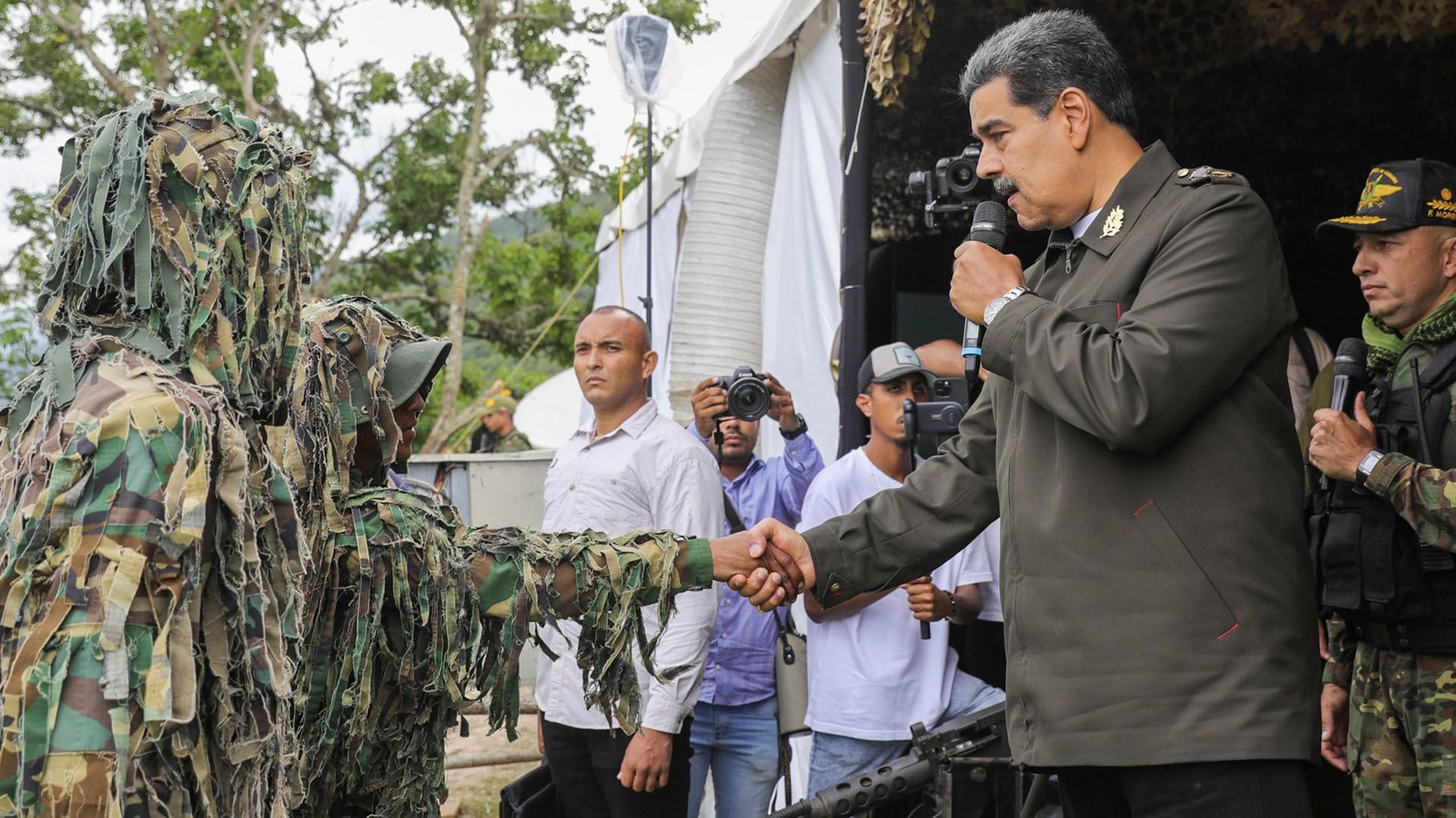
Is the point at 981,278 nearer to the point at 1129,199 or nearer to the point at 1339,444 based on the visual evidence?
the point at 1129,199

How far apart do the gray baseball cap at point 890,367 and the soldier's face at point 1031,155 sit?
1.76 metres

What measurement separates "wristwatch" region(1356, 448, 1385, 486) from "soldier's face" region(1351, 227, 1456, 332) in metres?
0.43

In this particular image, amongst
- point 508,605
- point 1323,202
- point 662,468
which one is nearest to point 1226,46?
point 1323,202

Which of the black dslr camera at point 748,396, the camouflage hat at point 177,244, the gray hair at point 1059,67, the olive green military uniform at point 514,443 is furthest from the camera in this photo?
the olive green military uniform at point 514,443

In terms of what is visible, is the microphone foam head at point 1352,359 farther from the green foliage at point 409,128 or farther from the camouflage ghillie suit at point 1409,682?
the green foliage at point 409,128

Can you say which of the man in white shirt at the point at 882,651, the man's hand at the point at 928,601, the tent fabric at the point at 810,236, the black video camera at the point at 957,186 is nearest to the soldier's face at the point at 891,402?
the man in white shirt at the point at 882,651

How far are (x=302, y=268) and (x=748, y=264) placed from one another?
3.87 m

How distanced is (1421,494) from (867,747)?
1.74m

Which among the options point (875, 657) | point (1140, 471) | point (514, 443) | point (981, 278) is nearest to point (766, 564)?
point (981, 278)

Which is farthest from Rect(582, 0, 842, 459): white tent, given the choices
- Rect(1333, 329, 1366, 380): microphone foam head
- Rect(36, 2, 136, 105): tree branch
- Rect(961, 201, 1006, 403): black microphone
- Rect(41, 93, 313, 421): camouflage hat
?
Rect(36, 2, 136, 105): tree branch

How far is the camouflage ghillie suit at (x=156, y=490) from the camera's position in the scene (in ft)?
5.11

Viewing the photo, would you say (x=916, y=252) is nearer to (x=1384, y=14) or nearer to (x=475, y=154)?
(x=1384, y=14)

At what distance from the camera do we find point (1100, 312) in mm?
2227

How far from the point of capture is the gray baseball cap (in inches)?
164
